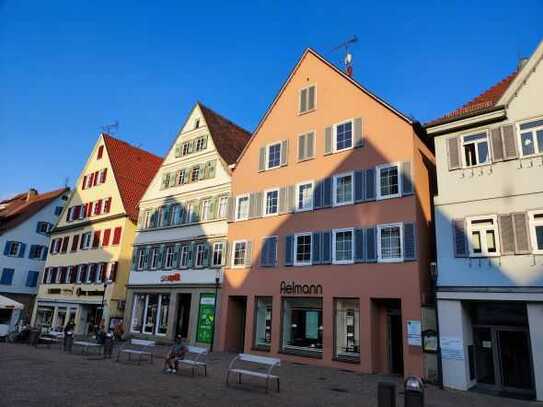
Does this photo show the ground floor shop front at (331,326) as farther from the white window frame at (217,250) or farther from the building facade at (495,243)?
the white window frame at (217,250)

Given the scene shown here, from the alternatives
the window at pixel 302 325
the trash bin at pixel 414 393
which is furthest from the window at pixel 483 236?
the trash bin at pixel 414 393

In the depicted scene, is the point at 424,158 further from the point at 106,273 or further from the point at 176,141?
the point at 106,273

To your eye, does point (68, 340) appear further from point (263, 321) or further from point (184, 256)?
point (263, 321)

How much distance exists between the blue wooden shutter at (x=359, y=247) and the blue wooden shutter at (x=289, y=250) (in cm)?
375

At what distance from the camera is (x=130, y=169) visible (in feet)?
129

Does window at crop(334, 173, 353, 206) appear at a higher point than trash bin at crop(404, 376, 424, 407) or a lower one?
higher

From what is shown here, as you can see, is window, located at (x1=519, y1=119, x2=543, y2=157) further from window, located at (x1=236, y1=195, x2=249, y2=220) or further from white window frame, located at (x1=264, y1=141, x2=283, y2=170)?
window, located at (x1=236, y1=195, x2=249, y2=220)

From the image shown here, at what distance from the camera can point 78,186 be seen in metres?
41.3

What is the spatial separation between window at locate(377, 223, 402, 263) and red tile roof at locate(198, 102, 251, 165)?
494 inches

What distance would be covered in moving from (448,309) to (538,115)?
7768 mm

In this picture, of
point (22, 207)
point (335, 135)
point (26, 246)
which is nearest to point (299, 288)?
point (335, 135)

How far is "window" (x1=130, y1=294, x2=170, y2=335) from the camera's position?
28734mm

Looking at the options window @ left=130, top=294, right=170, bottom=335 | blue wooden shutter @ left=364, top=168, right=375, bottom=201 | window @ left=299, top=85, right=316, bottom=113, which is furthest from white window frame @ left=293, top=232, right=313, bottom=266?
window @ left=130, top=294, right=170, bottom=335

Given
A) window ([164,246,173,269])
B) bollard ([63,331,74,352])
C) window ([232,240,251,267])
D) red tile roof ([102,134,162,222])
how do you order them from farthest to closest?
red tile roof ([102,134,162,222]), window ([164,246,173,269]), window ([232,240,251,267]), bollard ([63,331,74,352])
